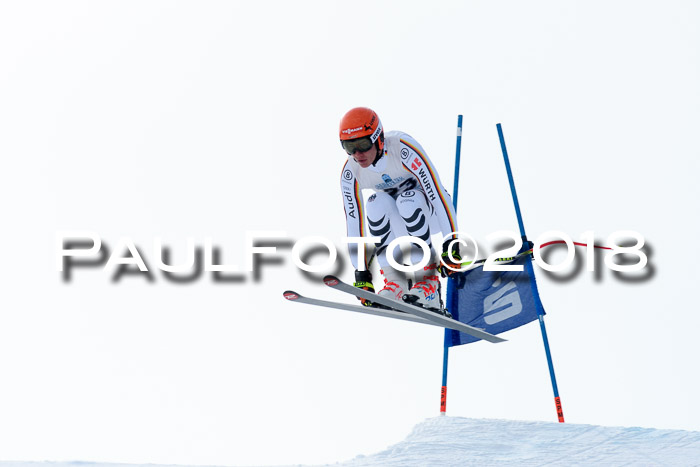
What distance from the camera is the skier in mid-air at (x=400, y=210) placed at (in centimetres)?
911

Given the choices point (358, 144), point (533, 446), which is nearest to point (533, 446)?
point (533, 446)

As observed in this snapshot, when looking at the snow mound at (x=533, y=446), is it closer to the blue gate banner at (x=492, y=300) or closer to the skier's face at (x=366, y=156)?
the blue gate banner at (x=492, y=300)

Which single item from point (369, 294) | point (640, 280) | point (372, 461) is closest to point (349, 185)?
point (369, 294)

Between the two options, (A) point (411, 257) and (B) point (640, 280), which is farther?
(B) point (640, 280)

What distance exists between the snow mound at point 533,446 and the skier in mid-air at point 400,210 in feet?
4.65

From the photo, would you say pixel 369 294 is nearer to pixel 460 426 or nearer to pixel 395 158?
pixel 395 158

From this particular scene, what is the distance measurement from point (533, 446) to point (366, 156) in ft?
11.0

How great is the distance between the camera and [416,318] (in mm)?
9109

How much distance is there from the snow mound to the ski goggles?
2.99 metres

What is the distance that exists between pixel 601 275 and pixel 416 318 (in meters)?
2.40

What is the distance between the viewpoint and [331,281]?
800 cm

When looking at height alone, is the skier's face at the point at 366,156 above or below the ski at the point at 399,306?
above

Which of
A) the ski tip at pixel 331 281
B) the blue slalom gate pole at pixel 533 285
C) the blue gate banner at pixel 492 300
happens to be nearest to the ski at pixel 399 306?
the ski tip at pixel 331 281

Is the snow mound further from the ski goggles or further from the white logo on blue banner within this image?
the ski goggles
